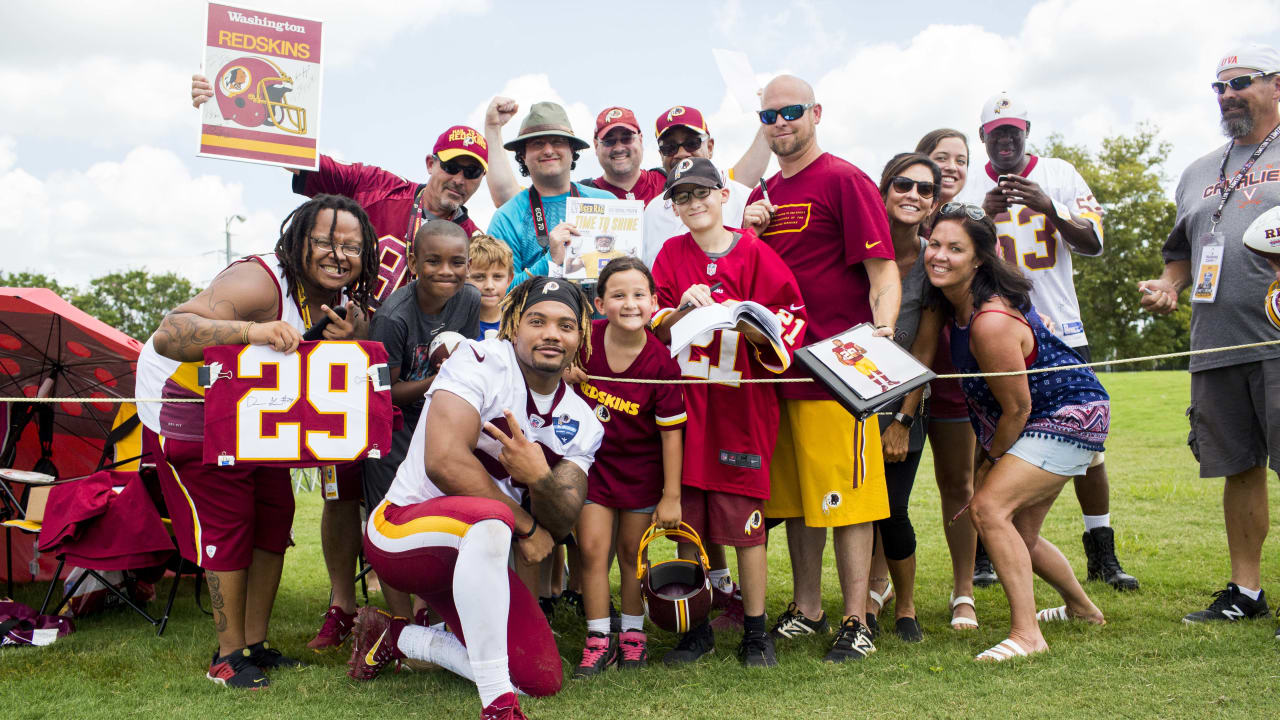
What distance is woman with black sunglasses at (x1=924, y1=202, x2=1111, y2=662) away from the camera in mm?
3957

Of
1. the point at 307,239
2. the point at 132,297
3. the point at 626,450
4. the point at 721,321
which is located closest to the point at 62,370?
the point at 307,239

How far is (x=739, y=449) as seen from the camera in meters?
4.06

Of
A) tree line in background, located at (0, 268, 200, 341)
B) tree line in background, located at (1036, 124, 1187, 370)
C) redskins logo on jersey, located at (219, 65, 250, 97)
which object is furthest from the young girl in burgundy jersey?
tree line in background, located at (0, 268, 200, 341)

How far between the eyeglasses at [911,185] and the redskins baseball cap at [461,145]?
2489mm

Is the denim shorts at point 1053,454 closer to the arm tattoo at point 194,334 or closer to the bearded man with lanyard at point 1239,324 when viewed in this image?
the bearded man with lanyard at point 1239,324

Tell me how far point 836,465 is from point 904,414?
1.68 feet

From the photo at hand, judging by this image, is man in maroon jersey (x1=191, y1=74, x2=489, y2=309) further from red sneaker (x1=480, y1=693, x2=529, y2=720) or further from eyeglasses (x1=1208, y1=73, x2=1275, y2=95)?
eyeglasses (x1=1208, y1=73, x2=1275, y2=95)

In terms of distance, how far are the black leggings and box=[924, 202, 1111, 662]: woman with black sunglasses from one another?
15.4 inches

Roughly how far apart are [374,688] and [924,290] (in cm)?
335

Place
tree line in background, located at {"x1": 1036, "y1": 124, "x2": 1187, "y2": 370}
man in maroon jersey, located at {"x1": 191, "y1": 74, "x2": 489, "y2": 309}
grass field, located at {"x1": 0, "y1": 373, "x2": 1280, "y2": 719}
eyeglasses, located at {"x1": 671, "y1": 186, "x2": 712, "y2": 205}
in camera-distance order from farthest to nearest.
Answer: tree line in background, located at {"x1": 1036, "y1": 124, "x2": 1187, "y2": 370} < man in maroon jersey, located at {"x1": 191, "y1": 74, "x2": 489, "y2": 309} < eyeglasses, located at {"x1": 671, "y1": 186, "x2": 712, "y2": 205} < grass field, located at {"x1": 0, "y1": 373, "x2": 1280, "y2": 719}

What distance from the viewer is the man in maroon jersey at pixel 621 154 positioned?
18.3ft

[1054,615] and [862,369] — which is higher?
[862,369]

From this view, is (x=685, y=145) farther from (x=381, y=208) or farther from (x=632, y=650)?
(x=632, y=650)

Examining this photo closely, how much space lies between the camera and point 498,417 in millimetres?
3561
